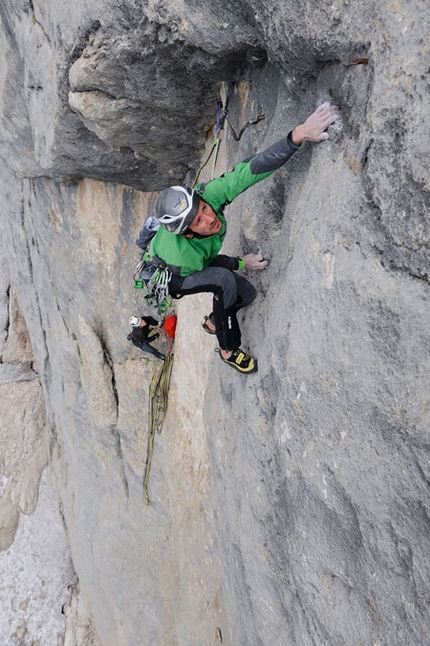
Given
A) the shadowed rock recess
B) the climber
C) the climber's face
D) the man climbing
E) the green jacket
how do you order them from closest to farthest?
1. the shadowed rock recess
2. the green jacket
3. the man climbing
4. the climber's face
5. the climber

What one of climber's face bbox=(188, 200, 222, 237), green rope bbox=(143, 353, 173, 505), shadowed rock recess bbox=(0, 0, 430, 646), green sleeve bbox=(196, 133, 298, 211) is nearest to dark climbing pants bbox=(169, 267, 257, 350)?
shadowed rock recess bbox=(0, 0, 430, 646)

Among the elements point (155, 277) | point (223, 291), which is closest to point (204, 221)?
point (223, 291)

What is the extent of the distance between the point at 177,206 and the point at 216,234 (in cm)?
53

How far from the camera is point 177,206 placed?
360 centimetres

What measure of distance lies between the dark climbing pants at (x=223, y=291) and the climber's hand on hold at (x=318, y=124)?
1208mm

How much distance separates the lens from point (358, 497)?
113 inches

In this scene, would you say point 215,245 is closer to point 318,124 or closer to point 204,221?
point 204,221

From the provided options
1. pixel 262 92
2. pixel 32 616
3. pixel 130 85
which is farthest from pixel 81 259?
pixel 32 616

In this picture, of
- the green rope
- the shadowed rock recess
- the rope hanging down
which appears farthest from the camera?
the green rope

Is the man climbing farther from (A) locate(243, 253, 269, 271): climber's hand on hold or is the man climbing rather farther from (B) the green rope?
(B) the green rope

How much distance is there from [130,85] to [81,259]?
369 cm

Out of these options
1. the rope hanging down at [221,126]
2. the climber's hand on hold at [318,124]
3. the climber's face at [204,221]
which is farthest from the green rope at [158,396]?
the climber's hand on hold at [318,124]

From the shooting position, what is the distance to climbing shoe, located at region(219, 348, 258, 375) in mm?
4000

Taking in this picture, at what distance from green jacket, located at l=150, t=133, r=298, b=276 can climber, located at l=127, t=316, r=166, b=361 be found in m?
2.44
